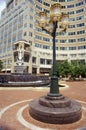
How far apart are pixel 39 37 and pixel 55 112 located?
193 ft

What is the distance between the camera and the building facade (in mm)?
59500

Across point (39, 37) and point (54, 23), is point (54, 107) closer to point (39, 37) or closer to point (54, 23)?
point (54, 23)

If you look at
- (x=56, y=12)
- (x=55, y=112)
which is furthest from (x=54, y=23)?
(x=55, y=112)

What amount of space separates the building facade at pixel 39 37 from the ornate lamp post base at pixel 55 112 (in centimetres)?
4915

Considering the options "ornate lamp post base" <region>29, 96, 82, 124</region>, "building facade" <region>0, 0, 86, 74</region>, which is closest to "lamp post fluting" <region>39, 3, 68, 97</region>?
"ornate lamp post base" <region>29, 96, 82, 124</region>

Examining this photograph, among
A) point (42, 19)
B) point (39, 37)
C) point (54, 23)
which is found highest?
point (39, 37)

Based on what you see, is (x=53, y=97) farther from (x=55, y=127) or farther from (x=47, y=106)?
(x=55, y=127)

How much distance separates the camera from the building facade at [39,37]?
5950cm

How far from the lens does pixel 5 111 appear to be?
771cm

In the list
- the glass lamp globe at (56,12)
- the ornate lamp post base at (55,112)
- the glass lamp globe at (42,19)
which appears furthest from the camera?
the glass lamp globe at (42,19)

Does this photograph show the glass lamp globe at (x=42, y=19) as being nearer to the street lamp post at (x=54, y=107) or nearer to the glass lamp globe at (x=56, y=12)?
the street lamp post at (x=54, y=107)

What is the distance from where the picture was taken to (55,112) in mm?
6148

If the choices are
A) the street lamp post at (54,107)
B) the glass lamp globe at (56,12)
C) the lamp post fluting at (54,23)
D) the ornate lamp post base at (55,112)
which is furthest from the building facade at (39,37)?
the ornate lamp post base at (55,112)

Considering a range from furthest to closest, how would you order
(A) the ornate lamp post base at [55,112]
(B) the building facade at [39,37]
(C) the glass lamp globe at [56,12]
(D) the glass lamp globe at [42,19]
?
(B) the building facade at [39,37] < (D) the glass lamp globe at [42,19] < (C) the glass lamp globe at [56,12] < (A) the ornate lamp post base at [55,112]
